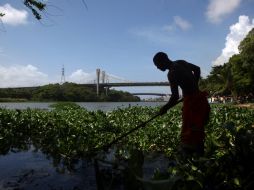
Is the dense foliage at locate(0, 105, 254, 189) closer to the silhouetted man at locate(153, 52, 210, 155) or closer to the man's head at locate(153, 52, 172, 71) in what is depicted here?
the silhouetted man at locate(153, 52, 210, 155)

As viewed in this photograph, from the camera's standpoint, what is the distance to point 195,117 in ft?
16.6

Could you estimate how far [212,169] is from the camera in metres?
4.06

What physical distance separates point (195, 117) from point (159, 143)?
572 centimetres

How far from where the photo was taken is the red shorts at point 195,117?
504 cm

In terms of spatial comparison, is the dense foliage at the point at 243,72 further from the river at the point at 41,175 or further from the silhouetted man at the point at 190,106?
the silhouetted man at the point at 190,106

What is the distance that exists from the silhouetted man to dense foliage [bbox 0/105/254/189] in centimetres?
23

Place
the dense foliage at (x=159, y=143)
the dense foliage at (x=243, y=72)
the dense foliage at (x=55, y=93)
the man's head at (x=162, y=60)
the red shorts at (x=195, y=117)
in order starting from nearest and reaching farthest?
the dense foliage at (x=159, y=143) → the red shorts at (x=195, y=117) → the man's head at (x=162, y=60) → the dense foliage at (x=243, y=72) → the dense foliage at (x=55, y=93)

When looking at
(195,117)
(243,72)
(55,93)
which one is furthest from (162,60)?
(55,93)

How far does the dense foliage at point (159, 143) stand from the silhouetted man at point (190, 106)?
225 mm

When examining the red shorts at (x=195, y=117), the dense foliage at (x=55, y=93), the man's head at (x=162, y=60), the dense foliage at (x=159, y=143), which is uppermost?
the dense foliage at (x=55, y=93)

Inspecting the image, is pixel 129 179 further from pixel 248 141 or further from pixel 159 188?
pixel 159 188

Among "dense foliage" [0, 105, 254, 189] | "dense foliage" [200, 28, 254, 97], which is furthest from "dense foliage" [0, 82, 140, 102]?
"dense foliage" [0, 105, 254, 189]

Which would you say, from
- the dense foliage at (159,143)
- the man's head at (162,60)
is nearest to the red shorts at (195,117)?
the dense foliage at (159,143)

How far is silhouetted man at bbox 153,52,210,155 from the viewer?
16.6ft
